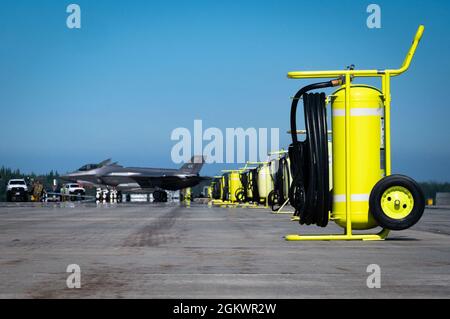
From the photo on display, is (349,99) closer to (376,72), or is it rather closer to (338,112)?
(338,112)

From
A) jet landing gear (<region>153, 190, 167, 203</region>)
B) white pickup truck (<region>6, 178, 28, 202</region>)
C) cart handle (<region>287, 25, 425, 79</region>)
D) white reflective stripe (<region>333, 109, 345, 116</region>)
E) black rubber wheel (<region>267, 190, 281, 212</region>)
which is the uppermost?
cart handle (<region>287, 25, 425, 79</region>)

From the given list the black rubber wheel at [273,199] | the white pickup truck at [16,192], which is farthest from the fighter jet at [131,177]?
the black rubber wheel at [273,199]

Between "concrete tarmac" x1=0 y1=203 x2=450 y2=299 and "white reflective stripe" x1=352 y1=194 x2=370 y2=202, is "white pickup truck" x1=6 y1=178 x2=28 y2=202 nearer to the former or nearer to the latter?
"concrete tarmac" x1=0 y1=203 x2=450 y2=299

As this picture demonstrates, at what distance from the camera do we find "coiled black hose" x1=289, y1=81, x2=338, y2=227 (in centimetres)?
1155

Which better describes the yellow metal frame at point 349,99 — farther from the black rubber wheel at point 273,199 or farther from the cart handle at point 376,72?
the black rubber wheel at point 273,199

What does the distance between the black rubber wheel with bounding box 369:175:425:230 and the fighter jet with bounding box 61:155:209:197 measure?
65.4 metres

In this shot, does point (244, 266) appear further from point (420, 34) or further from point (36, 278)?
point (420, 34)

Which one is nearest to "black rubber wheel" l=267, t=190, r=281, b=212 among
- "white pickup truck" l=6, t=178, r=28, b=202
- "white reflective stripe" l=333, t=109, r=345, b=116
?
"white reflective stripe" l=333, t=109, r=345, b=116

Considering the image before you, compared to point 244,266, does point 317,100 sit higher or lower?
higher

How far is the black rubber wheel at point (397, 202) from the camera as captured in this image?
11.2 meters

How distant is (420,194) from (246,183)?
29170 millimetres

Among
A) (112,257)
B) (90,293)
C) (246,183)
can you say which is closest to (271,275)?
(90,293)

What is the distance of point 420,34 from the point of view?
12055mm

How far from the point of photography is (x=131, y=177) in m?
79.4
